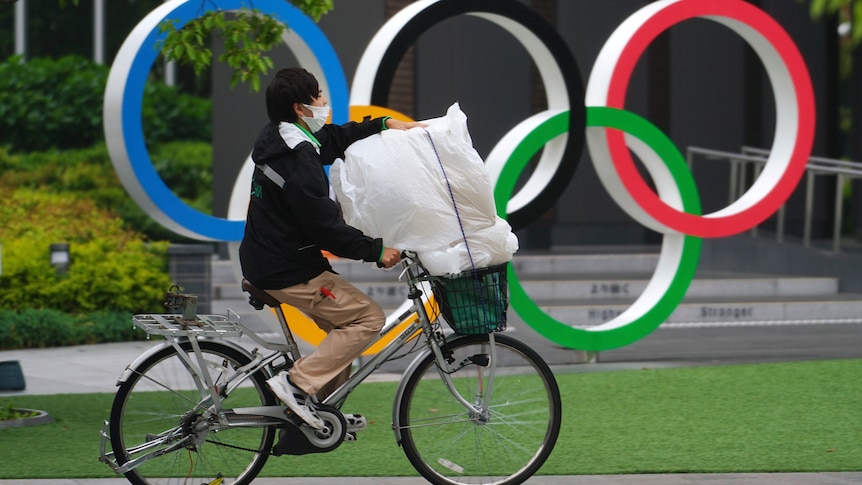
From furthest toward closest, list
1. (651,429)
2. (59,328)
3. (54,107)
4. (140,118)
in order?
1. (54,107)
2. (59,328)
3. (140,118)
4. (651,429)

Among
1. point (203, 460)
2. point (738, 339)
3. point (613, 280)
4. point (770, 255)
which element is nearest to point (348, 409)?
point (203, 460)

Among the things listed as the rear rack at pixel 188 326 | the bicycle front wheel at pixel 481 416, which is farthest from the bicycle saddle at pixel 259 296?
the bicycle front wheel at pixel 481 416

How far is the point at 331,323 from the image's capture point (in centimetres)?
552

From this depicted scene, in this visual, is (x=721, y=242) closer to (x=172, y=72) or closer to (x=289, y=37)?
(x=289, y=37)

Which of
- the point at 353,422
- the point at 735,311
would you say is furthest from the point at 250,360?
the point at 735,311

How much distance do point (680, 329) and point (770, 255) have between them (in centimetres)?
338

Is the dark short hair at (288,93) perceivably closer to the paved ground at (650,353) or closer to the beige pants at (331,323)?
the beige pants at (331,323)

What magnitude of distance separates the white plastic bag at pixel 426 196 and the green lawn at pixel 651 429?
139 cm

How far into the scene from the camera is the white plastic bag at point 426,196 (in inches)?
211

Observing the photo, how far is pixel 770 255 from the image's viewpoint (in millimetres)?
15539

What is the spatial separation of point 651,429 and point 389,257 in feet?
8.75

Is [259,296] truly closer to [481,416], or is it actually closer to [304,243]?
[304,243]

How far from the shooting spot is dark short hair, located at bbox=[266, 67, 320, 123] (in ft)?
17.9

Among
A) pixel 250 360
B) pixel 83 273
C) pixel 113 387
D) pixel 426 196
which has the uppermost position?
pixel 426 196
